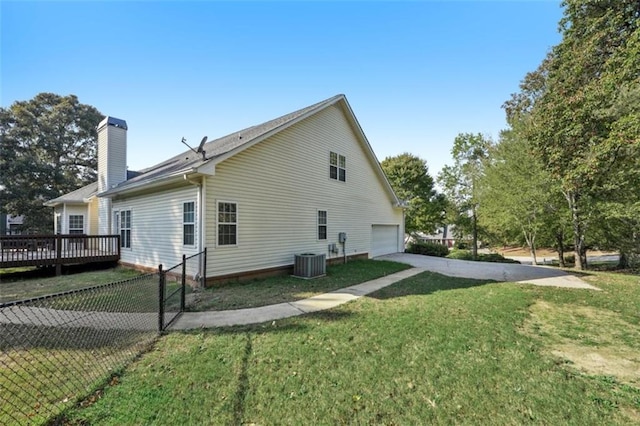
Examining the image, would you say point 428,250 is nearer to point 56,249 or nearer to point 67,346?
point 67,346

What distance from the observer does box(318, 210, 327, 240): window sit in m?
11.7

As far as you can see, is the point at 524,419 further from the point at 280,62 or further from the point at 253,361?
the point at 280,62

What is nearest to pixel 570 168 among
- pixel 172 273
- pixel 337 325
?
pixel 337 325

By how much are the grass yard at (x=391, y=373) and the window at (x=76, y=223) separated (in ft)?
55.1

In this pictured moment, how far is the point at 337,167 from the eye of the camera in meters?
12.8

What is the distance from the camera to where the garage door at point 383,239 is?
16.0 metres

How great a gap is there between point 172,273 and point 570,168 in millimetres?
14965

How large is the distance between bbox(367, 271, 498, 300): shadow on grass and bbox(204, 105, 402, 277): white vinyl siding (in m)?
4.00

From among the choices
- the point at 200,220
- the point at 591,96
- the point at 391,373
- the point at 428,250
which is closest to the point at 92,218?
the point at 200,220

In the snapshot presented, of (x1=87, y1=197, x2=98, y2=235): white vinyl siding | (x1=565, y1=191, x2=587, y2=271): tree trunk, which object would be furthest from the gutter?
(x1=565, y1=191, x2=587, y2=271): tree trunk

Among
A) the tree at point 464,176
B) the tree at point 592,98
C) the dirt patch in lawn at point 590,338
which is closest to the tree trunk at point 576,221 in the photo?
the tree at point 592,98

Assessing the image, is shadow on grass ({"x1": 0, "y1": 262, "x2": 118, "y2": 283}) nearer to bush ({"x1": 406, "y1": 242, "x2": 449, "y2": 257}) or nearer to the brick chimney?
the brick chimney

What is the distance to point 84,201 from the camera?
50.6ft

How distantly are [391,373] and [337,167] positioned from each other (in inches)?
407
